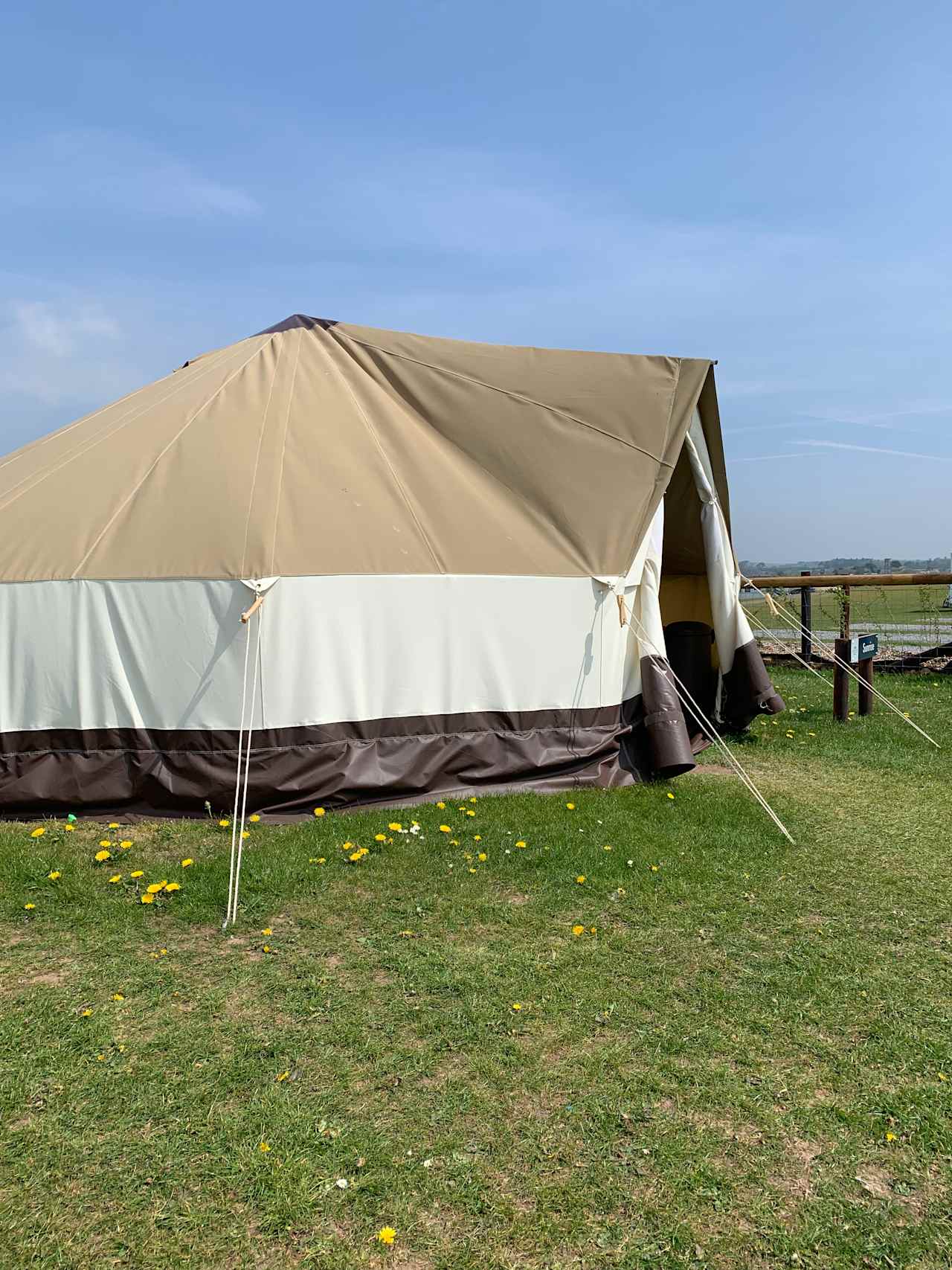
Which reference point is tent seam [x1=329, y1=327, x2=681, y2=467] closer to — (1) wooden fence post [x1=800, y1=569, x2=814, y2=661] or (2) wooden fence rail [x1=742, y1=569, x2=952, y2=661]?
(2) wooden fence rail [x1=742, y1=569, x2=952, y2=661]

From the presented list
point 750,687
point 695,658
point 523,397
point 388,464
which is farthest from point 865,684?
point 388,464

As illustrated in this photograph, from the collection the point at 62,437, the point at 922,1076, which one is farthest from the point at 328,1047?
the point at 62,437

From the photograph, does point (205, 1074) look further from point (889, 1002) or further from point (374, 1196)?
point (889, 1002)

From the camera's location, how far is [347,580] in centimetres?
504

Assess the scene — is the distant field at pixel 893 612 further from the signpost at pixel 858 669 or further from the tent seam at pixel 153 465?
the tent seam at pixel 153 465

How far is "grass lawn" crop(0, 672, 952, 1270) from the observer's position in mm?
2119

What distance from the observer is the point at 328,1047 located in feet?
9.34

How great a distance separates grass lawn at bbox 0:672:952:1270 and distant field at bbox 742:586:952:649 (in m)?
7.67

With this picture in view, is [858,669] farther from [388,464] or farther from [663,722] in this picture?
[388,464]

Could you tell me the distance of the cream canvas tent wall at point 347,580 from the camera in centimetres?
492

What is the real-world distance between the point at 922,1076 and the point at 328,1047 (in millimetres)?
1820

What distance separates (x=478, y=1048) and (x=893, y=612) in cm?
1195

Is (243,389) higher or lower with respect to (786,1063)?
higher

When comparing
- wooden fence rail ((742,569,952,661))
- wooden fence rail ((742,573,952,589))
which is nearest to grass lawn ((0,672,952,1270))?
wooden fence rail ((742,569,952,661))
